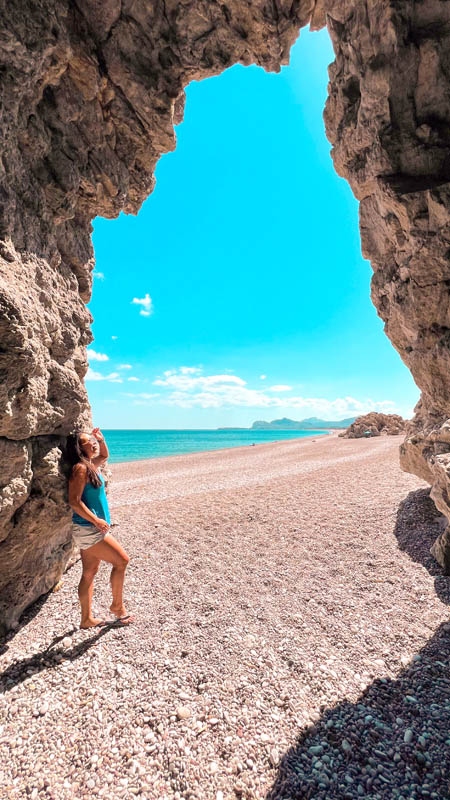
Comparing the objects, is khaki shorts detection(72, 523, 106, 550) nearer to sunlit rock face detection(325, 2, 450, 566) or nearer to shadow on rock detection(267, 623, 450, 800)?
shadow on rock detection(267, 623, 450, 800)

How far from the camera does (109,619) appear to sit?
206 inches

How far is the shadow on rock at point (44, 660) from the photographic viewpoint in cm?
406

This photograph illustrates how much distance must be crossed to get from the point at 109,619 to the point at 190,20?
11.8 metres

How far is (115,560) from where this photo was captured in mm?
5035

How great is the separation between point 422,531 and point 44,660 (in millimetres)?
8520

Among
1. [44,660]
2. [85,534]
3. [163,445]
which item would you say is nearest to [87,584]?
[85,534]

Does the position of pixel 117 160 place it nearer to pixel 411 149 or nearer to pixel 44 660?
pixel 411 149

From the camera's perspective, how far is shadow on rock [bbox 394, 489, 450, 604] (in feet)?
19.8

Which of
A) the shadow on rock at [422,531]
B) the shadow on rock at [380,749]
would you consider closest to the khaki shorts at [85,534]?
the shadow on rock at [380,749]

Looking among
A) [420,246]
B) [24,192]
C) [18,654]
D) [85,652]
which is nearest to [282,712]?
[85,652]

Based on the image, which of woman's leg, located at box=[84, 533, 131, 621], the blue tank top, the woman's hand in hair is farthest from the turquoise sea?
the woman's hand in hair

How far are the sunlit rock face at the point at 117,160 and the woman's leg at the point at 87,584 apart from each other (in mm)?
860

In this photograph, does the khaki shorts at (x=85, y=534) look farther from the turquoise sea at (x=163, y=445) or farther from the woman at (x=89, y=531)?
the turquoise sea at (x=163, y=445)

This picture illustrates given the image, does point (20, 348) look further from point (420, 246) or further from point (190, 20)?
point (190, 20)
